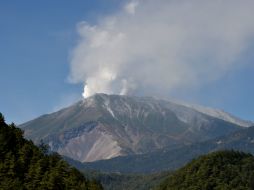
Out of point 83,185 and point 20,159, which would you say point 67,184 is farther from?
point 20,159

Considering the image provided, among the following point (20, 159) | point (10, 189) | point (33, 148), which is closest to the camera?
point (10, 189)

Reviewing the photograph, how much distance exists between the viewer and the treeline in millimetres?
159875

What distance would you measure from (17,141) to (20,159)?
18.0 meters

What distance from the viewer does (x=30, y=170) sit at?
166 metres

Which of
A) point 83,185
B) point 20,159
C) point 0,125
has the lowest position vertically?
point 83,185

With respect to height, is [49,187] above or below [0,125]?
below

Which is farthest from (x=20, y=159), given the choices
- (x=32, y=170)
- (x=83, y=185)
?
(x=83, y=185)

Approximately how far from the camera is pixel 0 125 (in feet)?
651

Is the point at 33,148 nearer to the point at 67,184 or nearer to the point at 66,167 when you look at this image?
the point at 66,167

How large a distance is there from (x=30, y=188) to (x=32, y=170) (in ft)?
29.0

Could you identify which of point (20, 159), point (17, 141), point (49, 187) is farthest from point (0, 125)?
point (49, 187)

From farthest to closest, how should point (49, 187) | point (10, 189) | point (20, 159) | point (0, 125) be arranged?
point (0, 125)
point (20, 159)
point (49, 187)
point (10, 189)

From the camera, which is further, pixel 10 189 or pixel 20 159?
pixel 20 159

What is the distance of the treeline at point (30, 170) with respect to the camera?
160m
